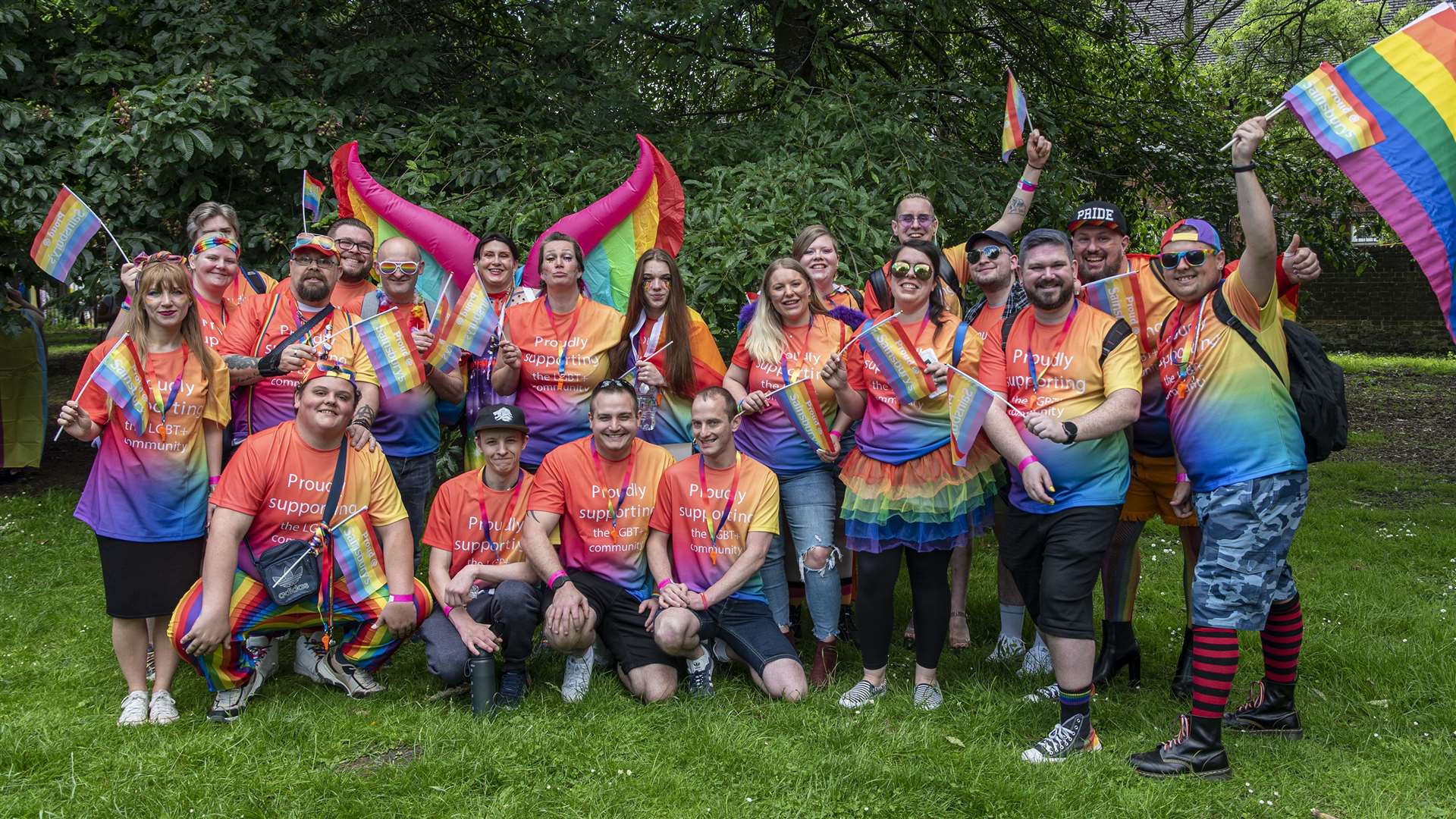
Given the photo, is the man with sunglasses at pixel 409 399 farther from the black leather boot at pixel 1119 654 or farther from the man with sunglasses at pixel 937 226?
the black leather boot at pixel 1119 654

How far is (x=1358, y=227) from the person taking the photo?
9602 millimetres

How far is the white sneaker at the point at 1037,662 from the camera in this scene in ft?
16.7

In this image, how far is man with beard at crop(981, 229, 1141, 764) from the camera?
4164 millimetres

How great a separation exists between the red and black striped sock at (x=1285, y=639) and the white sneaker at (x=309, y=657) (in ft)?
13.2

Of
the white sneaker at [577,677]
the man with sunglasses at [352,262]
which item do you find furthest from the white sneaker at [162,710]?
the man with sunglasses at [352,262]

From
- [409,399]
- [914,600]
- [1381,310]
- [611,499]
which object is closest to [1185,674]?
[914,600]

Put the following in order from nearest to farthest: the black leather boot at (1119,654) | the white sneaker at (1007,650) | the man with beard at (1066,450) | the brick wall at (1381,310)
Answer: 1. the man with beard at (1066,450)
2. the black leather boot at (1119,654)
3. the white sneaker at (1007,650)
4. the brick wall at (1381,310)

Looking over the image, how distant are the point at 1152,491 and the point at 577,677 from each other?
269cm

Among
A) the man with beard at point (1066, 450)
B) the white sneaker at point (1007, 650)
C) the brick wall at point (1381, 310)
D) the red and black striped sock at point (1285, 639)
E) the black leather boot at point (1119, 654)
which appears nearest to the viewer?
the man with beard at point (1066, 450)

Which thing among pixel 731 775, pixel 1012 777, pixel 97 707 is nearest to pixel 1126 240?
pixel 1012 777

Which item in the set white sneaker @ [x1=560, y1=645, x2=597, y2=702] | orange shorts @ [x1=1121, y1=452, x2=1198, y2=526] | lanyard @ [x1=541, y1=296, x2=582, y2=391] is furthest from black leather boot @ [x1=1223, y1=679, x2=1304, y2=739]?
lanyard @ [x1=541, y1=296, x2=582, y2=391]

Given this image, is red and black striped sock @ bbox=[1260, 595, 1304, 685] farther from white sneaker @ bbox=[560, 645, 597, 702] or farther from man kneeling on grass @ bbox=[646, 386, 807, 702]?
white sneaker @ bbox=[560, 645, 597, 702]

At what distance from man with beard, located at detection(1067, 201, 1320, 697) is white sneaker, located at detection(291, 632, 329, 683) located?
11.4ft

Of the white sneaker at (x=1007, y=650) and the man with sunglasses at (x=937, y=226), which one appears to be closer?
the man with sunglasses at (x=937, y=226)
